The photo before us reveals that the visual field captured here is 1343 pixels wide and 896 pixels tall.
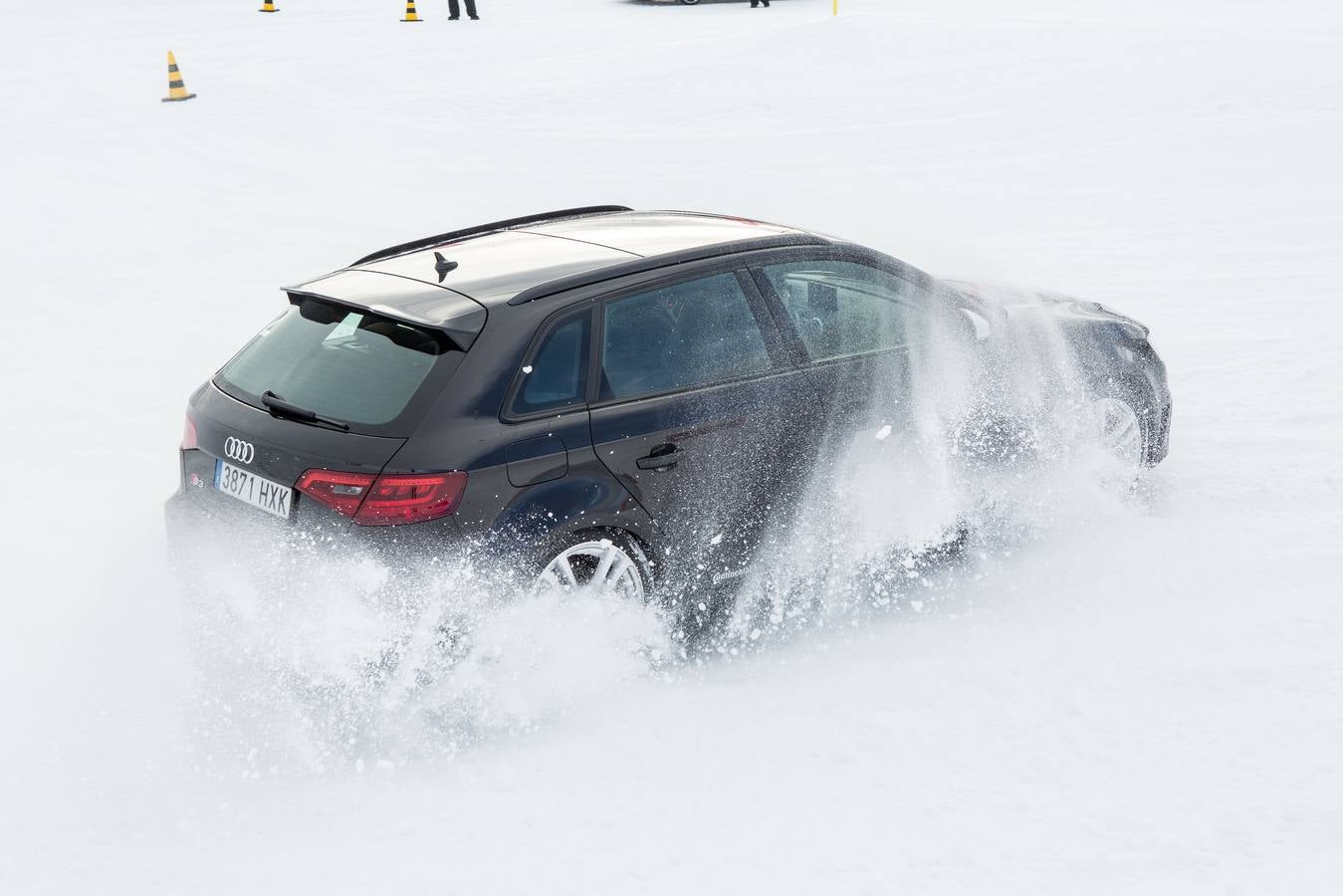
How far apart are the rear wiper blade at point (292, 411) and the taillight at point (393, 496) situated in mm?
199

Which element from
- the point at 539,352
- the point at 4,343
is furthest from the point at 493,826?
the point at 4,343

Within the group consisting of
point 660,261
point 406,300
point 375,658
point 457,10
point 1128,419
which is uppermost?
point 457,10

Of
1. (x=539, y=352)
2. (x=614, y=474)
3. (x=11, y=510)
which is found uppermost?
(x=539, y=352)

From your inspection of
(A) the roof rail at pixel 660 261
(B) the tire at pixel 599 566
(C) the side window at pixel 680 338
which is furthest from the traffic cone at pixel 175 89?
(B) the tire at pixel 599 566

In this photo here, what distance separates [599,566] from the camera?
16.1 feet

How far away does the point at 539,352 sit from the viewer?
4859 mm

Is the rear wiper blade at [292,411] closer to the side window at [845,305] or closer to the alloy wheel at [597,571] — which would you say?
the alloy wheel at [597,571]

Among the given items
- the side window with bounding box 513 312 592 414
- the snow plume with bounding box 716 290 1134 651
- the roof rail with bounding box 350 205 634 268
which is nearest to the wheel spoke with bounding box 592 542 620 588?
the side window with bounding box 513 312 592 414

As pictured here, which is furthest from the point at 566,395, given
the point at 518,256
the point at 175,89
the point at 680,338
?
the point at 175,89

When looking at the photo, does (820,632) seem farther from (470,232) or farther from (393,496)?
→ (470,232)

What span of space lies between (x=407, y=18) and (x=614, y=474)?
83.1 ft

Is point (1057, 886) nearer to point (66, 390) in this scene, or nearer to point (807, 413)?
point (807, 413)

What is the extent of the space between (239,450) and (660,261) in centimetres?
171

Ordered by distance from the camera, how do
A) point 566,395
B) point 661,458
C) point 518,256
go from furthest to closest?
point 518,256
point 661,458
point 566,395
